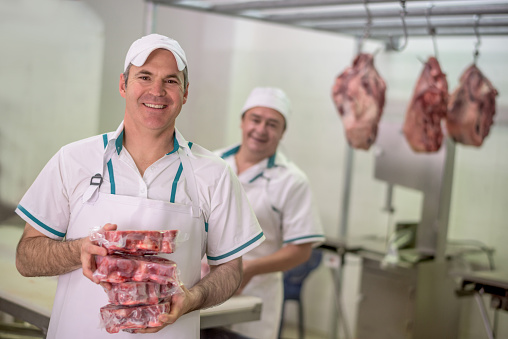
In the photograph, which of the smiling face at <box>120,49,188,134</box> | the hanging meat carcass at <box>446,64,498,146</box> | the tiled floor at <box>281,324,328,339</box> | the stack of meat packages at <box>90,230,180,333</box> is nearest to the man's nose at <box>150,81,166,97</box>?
the smiling face at <box>120,49,188,134</box>

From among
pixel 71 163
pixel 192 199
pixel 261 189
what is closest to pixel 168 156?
pixel 192 199

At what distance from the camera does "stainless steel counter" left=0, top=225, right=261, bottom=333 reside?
2277 millimetres

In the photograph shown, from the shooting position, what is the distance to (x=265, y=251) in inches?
125

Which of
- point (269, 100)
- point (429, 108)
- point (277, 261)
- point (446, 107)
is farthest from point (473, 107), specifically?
point (277, 261)

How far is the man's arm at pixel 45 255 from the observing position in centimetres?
168

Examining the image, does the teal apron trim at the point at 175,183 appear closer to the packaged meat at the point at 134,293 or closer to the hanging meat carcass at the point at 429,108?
the packaged meat at the point at 134,293

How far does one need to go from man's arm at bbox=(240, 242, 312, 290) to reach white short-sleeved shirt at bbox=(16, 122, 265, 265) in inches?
40.4

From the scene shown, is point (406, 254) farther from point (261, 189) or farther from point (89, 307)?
point (89, 307)

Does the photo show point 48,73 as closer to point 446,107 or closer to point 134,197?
point 134,197

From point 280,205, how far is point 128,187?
1.51m

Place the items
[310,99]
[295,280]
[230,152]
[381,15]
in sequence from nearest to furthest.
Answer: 1. [230,152]
2. [381,15]
3. [295,280]
4. [310,99]

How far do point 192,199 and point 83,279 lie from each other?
376 millimetres

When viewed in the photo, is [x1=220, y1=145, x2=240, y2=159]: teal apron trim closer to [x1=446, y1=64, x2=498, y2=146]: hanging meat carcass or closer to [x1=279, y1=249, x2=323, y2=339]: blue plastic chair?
[x1=446, y1=64, x2=498, y2=146]: hanging meat carcass

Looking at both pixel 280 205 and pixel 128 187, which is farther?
pixel 280 205
